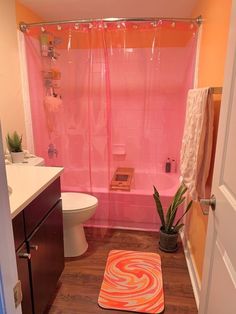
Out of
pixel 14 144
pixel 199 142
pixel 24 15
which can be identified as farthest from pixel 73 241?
pixel 24 15

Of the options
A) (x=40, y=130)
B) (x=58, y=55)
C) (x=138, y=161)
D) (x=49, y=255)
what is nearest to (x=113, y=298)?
(x=49, y=255)

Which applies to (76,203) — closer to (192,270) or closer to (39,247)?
(39,247)

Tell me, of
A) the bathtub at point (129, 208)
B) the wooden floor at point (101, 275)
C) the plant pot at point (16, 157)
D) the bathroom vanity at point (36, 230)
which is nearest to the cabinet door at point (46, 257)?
the bathroom vanity at point (36, 230)

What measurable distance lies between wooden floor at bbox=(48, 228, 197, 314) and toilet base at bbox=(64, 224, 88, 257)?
59mm

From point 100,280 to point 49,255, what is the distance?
0.57 meters

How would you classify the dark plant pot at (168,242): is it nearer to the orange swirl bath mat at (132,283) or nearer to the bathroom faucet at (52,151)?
the orange swirl bath mat at (132,283)

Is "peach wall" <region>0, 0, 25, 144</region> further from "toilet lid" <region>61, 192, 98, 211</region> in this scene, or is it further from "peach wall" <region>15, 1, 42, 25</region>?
"toilet lid" <region>61, 192, 98, 211</region>

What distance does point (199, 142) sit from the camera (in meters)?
1.50

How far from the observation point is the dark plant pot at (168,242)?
84.7 inches

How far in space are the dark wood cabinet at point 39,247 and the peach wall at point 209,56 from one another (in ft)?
3.39

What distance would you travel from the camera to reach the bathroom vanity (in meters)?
1.13

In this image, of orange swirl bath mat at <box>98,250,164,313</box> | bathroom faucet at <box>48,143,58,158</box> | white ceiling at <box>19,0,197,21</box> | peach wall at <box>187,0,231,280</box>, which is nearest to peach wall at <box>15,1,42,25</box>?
white ceiling at <box>19,0,197,21</box>

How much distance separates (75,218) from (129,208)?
71 cm

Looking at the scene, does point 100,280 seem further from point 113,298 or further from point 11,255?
point 11,255
